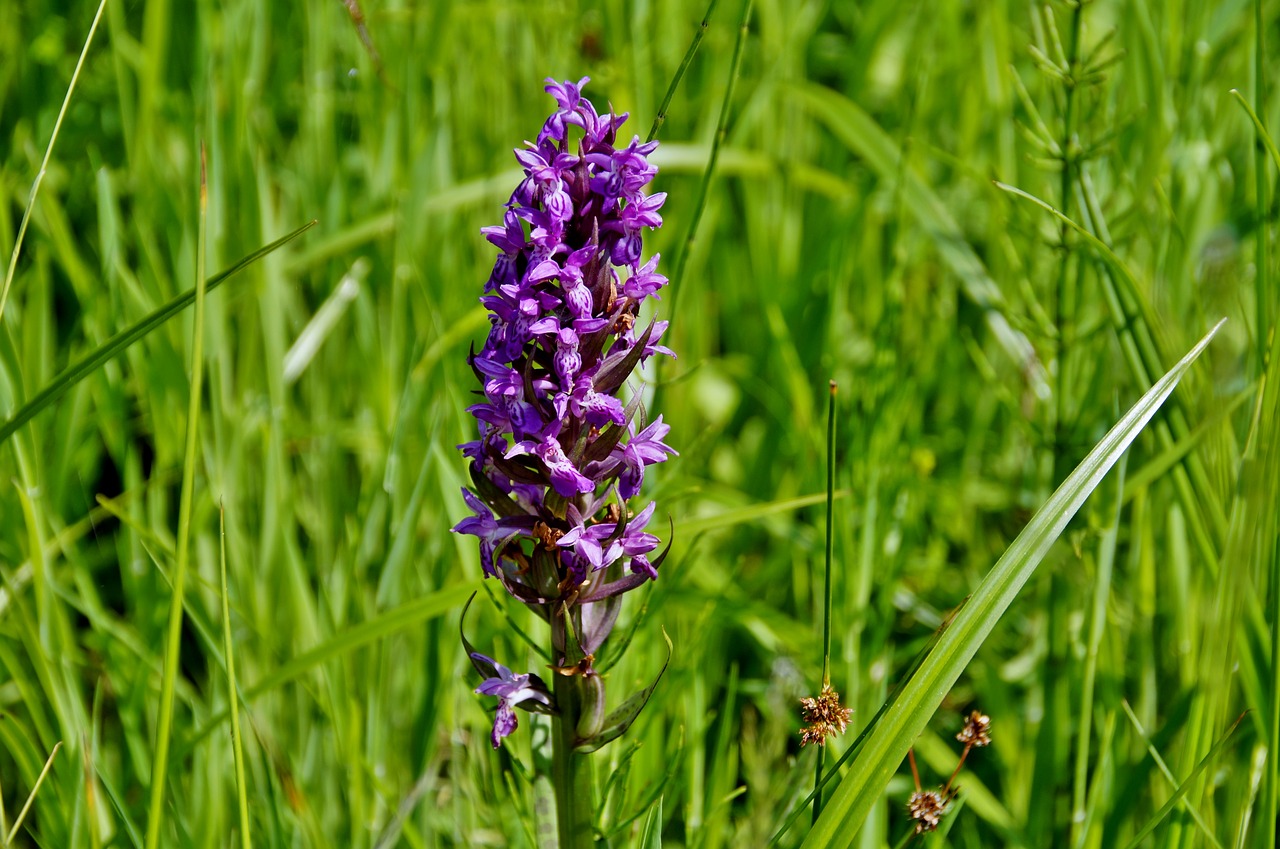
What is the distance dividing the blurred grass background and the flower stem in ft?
0.32

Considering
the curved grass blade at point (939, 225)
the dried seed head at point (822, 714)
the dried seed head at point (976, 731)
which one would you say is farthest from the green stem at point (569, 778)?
the curved grass blade at point (939, 225)

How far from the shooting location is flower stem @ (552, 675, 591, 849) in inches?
66.6

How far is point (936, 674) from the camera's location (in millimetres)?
1454

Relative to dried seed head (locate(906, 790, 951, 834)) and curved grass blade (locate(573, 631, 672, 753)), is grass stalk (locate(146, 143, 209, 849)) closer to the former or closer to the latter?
curved grass blade (locate(573, 631, 672, 753))

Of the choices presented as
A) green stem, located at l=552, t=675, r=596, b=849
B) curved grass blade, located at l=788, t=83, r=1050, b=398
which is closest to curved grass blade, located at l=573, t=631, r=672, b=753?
green stem, located at l=552, t=675, r=596, b=849

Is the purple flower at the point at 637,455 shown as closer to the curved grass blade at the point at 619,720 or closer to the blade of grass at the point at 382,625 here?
the curved grass blade at the point at 619,720

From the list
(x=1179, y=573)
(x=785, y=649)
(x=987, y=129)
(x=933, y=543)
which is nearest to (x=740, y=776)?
(x=785, y=649)

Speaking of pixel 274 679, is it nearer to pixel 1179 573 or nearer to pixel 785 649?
pixel 785 649

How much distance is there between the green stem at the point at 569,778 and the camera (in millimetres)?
1692

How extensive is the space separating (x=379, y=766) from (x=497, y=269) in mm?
1355

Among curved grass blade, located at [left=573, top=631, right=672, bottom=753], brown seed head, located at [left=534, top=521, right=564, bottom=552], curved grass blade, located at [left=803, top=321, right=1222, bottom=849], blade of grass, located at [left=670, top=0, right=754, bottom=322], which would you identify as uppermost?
blade of grass, located at [left=670, top=0, right=754, bottom=322]

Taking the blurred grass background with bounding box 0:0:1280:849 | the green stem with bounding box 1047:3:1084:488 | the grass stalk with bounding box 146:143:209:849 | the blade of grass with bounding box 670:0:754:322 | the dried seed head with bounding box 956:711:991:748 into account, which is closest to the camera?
the grass stalk with bounding box 146:143:209:849

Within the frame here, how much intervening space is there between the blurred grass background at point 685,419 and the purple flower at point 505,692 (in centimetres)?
22

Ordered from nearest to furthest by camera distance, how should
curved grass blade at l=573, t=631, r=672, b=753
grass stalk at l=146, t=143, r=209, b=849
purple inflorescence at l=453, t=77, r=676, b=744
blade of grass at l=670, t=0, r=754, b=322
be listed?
grass stalk at l=146, t=143, r=209, b=849 → purple inflorescence at l=453, t=77, r=676, b=744 → curved grass blade at l=573, t=631, r=672, b=753 → blade of grass at l=670, t=0, r=754, b=322
